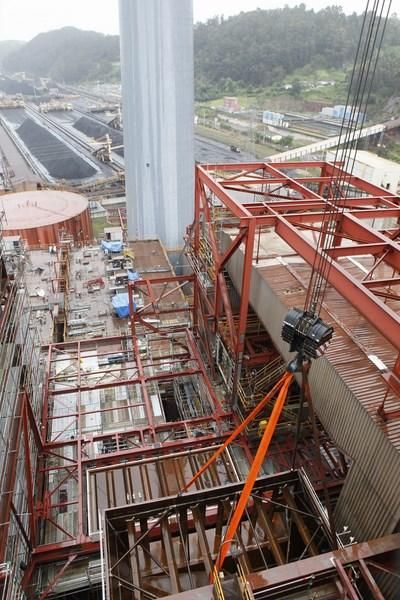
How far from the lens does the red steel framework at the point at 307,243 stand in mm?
10977

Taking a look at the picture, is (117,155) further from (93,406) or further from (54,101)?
(93,406)

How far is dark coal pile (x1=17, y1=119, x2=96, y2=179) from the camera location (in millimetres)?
85188

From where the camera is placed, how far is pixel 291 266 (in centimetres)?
1750

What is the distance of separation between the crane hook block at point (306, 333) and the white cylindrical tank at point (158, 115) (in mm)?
36240

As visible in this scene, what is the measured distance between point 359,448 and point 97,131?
113607 mm

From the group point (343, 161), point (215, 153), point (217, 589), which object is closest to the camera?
point (217, 589)

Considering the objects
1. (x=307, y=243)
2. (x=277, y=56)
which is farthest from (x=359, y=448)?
(x=277, y=56)

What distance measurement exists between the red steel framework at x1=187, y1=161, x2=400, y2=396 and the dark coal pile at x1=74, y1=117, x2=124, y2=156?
8222 centimetres

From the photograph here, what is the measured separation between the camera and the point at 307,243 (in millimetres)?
13156

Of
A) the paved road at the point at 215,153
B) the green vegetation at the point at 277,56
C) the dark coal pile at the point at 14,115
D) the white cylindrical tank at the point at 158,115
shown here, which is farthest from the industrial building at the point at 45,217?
the dark coal pile at the point at 14,115

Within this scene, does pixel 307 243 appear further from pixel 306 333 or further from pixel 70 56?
pixel 70 56

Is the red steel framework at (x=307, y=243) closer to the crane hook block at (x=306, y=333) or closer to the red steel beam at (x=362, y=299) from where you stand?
the red steel beam at (x=362, y=299)

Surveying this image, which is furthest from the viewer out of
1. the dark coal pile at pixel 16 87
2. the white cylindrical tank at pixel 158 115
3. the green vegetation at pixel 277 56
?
the dark coal pile at pixel 16 87

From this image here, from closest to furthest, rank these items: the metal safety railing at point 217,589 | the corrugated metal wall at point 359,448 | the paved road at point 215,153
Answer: the metal safety railing at point 217,589 → the corrugated metal wall at point 359,448 → the paved road at point 215,153
